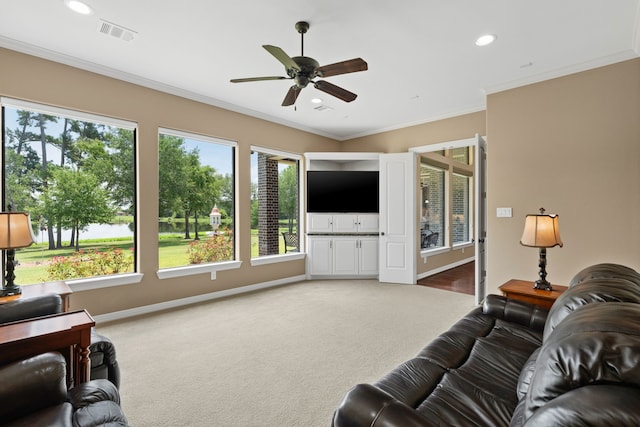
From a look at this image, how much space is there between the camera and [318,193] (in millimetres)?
6125

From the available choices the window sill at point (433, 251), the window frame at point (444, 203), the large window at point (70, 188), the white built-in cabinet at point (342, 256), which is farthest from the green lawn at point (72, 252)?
the window frame at point (444, 203)

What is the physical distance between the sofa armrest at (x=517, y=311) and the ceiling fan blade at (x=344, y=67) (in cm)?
207

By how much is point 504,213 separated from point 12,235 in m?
5.00

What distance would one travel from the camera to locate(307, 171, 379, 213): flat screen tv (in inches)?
241

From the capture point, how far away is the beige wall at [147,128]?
325 cm

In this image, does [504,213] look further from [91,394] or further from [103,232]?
[103,232]

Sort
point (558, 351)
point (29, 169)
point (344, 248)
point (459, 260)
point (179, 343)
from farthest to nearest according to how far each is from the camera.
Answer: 1. point (459, 260)
2. point (344, 248)
3. point (29, 169)
4. point (179, 343)
5. point (558, 351)

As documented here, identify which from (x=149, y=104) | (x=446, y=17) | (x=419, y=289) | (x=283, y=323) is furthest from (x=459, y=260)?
(x=149, y=104)

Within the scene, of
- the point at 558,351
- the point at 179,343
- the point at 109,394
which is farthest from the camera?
the point at 179,343

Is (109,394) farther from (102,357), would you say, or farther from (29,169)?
(29,169)

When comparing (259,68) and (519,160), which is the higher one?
(259,68)

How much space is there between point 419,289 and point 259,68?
411cm

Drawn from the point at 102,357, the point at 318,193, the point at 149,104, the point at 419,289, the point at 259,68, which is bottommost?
the point at 419,289

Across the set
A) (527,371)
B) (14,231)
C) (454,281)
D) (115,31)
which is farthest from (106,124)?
(454,281)
